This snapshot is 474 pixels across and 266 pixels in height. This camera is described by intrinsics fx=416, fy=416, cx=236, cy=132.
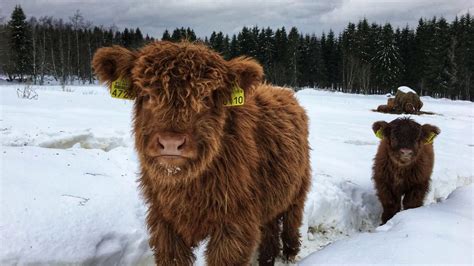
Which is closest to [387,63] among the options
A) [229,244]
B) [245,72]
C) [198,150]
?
[245,72]

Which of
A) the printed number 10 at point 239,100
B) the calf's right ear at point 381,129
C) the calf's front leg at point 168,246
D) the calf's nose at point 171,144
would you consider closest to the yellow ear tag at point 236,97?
the printed number 10 at point 239,100

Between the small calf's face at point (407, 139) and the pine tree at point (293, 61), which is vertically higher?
the pine tree at point (293, 61)

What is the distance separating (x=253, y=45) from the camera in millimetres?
60438

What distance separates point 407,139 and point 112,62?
4868 millimetres

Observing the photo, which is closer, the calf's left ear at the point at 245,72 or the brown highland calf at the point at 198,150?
the brown highland calf at the point at 198,150

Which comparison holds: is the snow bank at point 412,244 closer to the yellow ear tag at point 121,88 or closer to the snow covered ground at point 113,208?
the snow covered ground at point 113,208

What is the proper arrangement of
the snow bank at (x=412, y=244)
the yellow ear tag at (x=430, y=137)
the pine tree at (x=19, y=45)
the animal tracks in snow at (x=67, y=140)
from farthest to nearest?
the pine tree at (x=19, y=45) < the yellow ear tag at (x=430, y=137) < the animal tracks in snow at (x=67, y=140) < the snow bank at (x=412, y=244)

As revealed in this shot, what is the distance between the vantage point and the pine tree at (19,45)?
1921 inches

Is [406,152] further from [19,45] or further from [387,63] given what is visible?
[19,45]

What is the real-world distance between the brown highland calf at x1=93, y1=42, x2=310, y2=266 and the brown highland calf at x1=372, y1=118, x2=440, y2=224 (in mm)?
3282

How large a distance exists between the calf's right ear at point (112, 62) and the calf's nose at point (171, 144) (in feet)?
2.48

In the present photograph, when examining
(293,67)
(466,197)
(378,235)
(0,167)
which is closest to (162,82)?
(378,235)

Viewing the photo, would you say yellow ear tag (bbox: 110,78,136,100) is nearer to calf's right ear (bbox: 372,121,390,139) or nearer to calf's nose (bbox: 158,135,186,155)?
calf's nose (bbox: 158,135,186,155)

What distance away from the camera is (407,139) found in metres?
6.37
